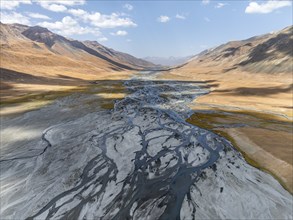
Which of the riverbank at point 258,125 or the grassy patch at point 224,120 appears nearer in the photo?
the riverbank at point 258,125

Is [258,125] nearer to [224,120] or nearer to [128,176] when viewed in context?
[224,120]

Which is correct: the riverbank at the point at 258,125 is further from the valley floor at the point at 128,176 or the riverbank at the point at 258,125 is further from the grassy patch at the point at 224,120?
the valley floor at the point at 128,176

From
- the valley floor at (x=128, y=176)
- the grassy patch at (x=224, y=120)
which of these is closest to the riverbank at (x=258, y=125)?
the grassy patch at (x=224, y=120)

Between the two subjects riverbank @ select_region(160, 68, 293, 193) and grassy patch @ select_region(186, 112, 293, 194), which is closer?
riverbank @ select_region(160, 68, 293, 193)

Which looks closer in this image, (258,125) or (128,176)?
(128,176)

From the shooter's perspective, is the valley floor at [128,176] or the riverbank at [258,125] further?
the riverbank at [258,125]

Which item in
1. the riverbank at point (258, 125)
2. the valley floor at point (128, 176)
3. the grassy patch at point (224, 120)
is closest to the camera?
the valley floor at point (128, 176)

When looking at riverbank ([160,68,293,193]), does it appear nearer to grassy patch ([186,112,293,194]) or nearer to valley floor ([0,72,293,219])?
grassy patch ([186,112,293,194])

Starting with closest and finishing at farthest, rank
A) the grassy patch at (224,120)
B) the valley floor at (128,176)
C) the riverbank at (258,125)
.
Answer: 1. the valley floor at (128,176)
2. the riverbank at (258,125)
3. the grassy patch at (224,120)

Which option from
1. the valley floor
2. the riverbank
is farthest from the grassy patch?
the valley floor

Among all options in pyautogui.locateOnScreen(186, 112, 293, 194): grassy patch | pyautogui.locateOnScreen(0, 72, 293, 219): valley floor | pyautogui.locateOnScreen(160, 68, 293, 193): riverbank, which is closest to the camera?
pyautogui.locateOnScreen(0, 72, 293, 219): valley floor

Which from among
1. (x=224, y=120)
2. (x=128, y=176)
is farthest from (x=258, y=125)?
(x=128, y=176)

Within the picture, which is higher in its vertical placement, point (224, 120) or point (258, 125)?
point (258, 125)
